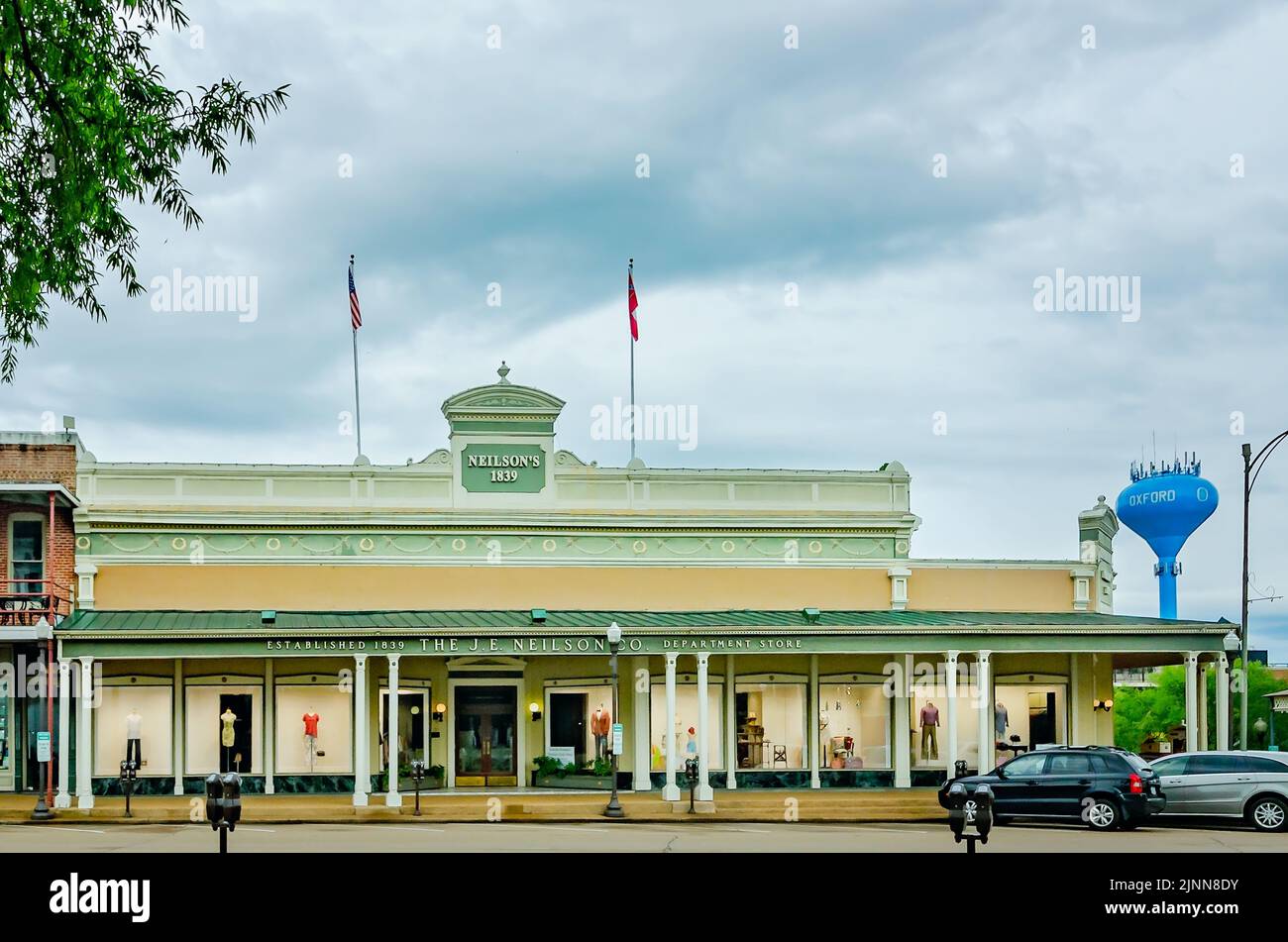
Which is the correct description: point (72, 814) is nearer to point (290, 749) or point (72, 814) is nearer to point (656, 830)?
point (290, 749)

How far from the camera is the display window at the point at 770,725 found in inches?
1348

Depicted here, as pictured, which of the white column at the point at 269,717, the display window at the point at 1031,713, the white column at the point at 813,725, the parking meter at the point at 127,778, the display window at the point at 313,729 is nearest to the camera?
the parking meter at the point at 127,778

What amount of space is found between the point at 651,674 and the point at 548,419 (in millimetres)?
6302

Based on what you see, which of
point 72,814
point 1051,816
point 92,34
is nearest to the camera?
point 92,34

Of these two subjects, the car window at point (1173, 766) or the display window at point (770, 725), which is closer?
the car window at point (1173, 766)

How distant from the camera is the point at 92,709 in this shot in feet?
105

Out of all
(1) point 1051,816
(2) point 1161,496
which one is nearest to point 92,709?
(1) point 1051,816

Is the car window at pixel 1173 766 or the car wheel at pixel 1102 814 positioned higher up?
the car window at pixel 1173 766

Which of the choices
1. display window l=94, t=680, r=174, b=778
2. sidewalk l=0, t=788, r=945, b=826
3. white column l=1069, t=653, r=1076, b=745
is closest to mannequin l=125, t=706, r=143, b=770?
display window l=94, t=680, r=174, b=778

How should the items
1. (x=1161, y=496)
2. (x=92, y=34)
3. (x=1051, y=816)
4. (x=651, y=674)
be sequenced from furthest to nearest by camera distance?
(x=1161, y=496), (x=651, y=674), (x=1051, y=816), (x=92, y=34)

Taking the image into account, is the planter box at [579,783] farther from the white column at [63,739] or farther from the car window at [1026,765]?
the car window at [1026,765]

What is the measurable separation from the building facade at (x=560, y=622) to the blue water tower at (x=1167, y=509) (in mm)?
27313

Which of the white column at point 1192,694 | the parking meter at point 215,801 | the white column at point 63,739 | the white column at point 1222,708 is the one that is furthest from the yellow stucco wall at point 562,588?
the parking meter at point 215,801

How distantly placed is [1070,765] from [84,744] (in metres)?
18.7
